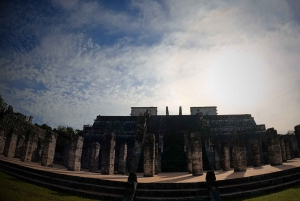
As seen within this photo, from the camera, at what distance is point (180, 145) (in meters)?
21.5

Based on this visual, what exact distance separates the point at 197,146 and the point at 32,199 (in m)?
10.0

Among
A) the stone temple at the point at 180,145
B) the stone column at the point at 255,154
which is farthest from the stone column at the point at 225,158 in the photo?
the stone column at the point at 255,154

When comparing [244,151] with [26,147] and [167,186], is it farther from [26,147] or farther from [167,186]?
[26,147]

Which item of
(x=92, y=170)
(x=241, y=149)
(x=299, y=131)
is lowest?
(x=92, y=170)

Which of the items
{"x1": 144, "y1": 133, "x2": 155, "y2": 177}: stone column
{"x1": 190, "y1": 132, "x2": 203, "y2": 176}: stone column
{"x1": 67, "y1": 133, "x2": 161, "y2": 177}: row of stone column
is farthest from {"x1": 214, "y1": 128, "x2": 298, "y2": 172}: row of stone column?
{"x1": 144, "y1": 133, "x2": 155, "y2": 177}: stone column

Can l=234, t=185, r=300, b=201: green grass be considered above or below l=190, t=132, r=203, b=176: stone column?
below

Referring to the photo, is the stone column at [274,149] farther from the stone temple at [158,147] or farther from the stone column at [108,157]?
the stone column at [108,157]

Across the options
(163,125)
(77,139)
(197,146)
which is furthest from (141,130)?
(197,146)

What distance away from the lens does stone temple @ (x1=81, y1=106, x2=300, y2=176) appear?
45.7ft

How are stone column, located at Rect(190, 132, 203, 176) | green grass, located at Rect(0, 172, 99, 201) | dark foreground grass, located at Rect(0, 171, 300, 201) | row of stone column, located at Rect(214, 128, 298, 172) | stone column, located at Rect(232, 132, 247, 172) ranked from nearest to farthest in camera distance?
green grass, located at Rect(0, 172, 99, 201)
dark foreground grass, located at Rect(0, 171, 300, 201)
stone column, located at Rect(190, 132, 203, 176)
stone column, located at Rect(232, 132, 247, 172)
row of stone column, located at Rect(214, 128, 298, 172)

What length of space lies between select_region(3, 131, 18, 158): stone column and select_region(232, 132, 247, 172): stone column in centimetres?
1737

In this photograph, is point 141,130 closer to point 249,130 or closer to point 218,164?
point 218,164

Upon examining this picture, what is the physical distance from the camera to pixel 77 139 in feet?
53.4

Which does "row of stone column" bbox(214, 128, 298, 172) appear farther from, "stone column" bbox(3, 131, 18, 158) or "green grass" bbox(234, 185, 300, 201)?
"stone column" bbox(3, 131, 18, 158)
